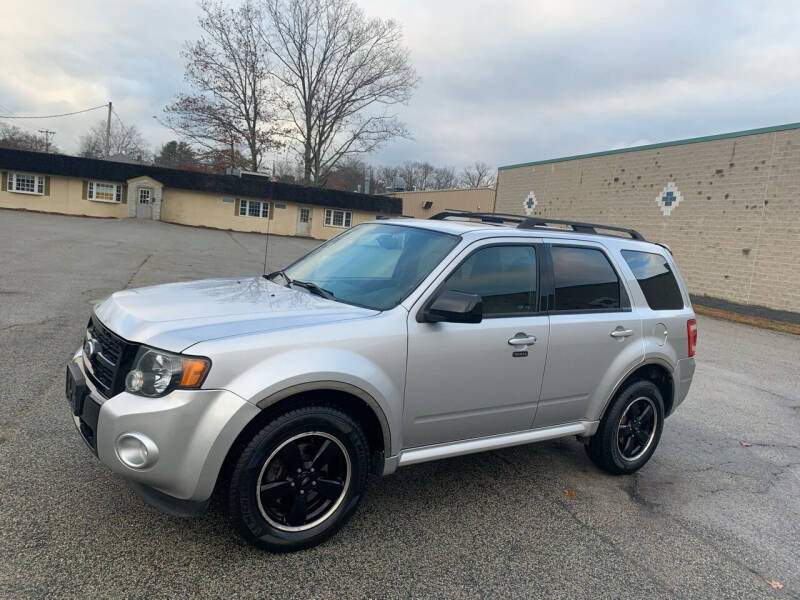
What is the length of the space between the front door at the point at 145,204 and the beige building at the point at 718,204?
2955cm

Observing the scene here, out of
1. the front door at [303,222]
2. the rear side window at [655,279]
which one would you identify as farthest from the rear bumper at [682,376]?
the front door at [303,222]

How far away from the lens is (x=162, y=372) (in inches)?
104

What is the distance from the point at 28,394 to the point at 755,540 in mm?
5736

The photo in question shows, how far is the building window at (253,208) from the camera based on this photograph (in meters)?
41.5

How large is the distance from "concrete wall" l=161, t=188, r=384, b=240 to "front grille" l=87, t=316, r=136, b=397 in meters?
38.2

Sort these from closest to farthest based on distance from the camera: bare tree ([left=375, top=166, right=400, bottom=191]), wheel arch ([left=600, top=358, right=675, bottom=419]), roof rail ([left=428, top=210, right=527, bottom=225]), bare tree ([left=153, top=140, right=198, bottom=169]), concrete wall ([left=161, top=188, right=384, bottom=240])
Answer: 1. wheel arch ([left=600, top=358, right=675, bottom=419])
2. roof rail ([left=428, top=210, right=527, bottom=225])
3. concrete wall ([left=161, top=188, right=384, bottom=240])
4. bare tree ([left=153, top=140, right=198, bottom=169])
5. bare tree ([left=375, top=166, right=400, bottom=191])

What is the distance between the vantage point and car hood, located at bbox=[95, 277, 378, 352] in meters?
2.75

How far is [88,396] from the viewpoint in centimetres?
287

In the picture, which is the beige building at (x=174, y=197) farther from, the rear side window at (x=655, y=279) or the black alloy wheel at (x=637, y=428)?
the black alloy wheel at (x=637, y=428)

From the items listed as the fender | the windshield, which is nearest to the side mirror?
the windshield

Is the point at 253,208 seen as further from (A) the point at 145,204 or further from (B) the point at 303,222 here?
(A) the point at 145,204

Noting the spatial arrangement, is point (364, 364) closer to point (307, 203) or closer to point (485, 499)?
point (485, 499)

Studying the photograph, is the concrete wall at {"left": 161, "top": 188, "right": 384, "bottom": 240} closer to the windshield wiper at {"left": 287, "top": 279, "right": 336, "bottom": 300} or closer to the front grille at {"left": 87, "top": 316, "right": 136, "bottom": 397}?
the windshield wiper at {"left": 287, "top": 279, "right": 336, "bottom": 300}

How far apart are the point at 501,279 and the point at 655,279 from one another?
1732 millimetres
